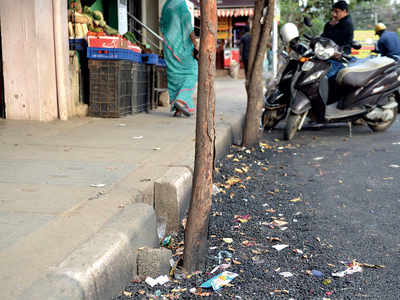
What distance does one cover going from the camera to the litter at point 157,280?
2.30 meters

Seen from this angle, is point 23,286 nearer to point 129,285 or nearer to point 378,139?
point 129,285

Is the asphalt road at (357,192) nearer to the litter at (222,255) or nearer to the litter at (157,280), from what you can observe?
the litter at (222,255)

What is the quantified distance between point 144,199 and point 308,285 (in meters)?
1.20

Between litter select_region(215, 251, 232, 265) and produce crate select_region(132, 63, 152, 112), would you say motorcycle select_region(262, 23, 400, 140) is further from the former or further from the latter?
litter select_region(215, 251, 232, 265)

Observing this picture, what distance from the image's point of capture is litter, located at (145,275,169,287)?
2304mm

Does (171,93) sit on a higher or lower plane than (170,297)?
higher

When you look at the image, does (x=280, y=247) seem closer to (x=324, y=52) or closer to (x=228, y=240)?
(x=228, y=240)

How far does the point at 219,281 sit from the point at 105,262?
64cm

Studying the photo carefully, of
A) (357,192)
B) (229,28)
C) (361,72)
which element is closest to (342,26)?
(361,72)

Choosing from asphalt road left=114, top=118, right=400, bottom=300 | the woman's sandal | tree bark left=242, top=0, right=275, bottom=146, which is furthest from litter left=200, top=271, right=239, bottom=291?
the woman's sandal

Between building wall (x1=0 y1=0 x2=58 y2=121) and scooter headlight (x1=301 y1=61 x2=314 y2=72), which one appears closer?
building wall (x1=0 y1=0 x2=58 y2=121)

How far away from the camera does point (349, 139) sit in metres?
6.85

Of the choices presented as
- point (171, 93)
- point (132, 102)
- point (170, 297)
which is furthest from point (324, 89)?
point (170, 297)

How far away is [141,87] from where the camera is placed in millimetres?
8102
